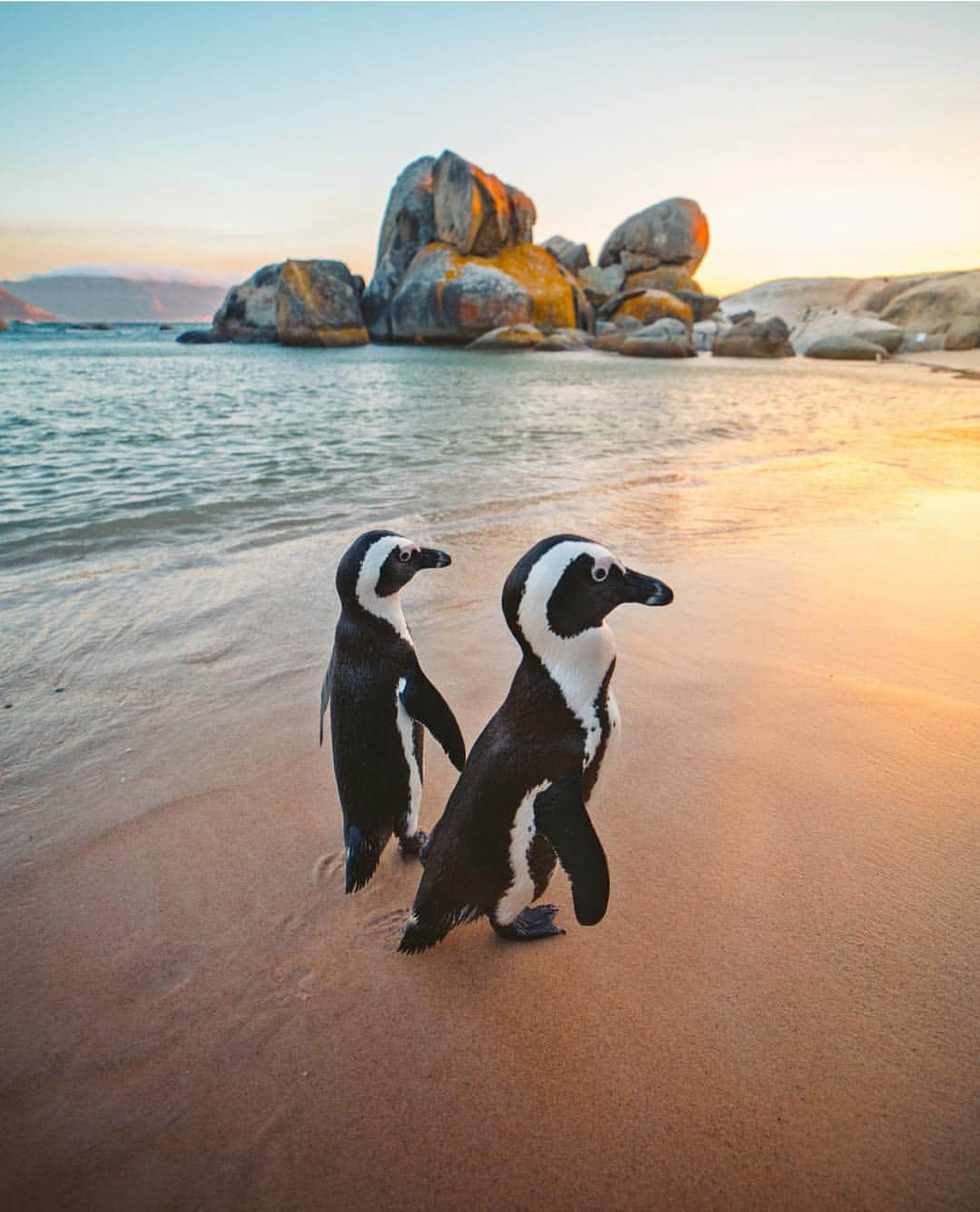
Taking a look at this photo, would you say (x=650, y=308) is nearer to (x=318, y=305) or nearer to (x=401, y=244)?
(x=401, y=244)

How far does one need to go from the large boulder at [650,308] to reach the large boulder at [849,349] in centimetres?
1296

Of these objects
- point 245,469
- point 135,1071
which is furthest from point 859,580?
point 245,469

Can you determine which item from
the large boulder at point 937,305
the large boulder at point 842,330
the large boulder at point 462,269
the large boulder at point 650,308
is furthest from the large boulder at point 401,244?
the large boulder at point 937,305

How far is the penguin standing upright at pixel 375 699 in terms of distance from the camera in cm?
224

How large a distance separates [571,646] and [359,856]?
1055mm

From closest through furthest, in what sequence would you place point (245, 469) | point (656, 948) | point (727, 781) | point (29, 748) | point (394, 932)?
point (656, 948)
point (394, 932)
point (727, 781)
point (29, 748)
point (245, 469)

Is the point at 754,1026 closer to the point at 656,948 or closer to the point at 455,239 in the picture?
the point at 656,948

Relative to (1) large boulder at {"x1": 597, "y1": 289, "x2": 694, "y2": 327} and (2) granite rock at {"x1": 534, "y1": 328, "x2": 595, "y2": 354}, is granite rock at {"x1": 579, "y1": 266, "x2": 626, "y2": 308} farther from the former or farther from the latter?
(2) granite rock at {"x1": 534, "y1": 328, "x2": 595, "y2": 354}

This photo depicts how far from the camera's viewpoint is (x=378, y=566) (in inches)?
87.6

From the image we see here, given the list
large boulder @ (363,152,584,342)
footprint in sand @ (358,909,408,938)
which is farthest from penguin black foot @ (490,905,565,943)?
large boulder @ (363,152,584,342)

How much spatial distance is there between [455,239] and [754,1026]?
56752mm

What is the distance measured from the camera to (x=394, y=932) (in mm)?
2102

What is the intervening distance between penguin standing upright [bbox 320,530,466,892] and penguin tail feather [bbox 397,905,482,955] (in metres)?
0.30

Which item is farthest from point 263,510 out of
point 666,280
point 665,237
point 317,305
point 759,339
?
point 665,237
